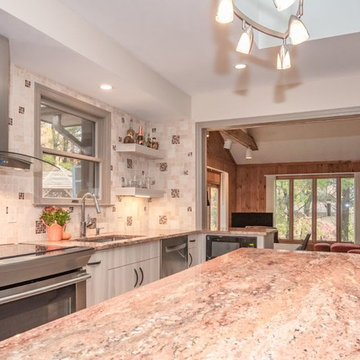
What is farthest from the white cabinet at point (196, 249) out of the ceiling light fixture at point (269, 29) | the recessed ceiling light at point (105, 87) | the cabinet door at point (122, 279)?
the ceiling light fixture at point (269, 29)

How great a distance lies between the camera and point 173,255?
11.9ft

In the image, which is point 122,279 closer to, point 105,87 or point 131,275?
point 131,275

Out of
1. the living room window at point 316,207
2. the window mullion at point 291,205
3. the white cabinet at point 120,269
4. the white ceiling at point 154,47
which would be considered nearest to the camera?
the white ceiling at point 154,47

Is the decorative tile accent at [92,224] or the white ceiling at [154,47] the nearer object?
the white ceiling at [154,47]

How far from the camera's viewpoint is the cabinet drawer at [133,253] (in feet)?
9.04

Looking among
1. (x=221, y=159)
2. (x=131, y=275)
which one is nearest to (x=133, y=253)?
(x=131, y=275)

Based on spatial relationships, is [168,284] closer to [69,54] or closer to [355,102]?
[69,54]

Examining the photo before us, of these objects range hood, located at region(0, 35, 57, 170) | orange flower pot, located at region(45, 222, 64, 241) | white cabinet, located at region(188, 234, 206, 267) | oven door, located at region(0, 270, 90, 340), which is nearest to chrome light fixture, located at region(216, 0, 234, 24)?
range hood, located at region(0, 35, 57, 170)

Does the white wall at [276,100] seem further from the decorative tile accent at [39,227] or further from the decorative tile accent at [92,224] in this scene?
the decorative tile accent at [39,227]

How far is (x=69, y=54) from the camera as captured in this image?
2.58m

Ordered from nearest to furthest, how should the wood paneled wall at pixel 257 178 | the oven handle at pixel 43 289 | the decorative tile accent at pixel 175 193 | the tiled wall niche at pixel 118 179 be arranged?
the oven handle at pixel 43 289
the tiled wall niche at pixel 118 179
the decorative tile accent at pixel 175 193
the wood paneled wall at pixel 257 178

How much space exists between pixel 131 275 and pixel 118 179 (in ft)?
4.13

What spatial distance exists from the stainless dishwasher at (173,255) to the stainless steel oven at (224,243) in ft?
1.29

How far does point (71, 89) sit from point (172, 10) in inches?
48.1
